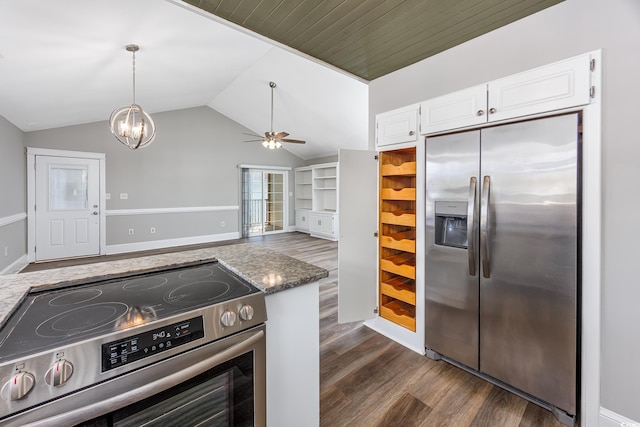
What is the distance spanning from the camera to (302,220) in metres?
9.16

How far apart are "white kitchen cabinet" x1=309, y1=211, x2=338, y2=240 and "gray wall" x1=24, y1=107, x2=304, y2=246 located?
2.23 metres

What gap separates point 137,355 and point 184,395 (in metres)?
0.24

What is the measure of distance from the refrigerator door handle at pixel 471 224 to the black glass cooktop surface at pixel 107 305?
156 centimetres

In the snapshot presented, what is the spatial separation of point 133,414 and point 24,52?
Result: 11.2ft

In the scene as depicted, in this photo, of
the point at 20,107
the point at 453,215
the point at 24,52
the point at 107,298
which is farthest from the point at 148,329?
the point at 20,107

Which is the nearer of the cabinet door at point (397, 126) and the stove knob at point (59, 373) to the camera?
the stove knob at point (59, 373)

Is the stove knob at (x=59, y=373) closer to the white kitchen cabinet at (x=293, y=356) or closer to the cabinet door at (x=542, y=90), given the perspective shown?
the white kitchen cabinet at (x=293, y=356)

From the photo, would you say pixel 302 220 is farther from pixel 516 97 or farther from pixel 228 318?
pixel 228 318

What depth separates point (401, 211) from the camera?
9.89 feet

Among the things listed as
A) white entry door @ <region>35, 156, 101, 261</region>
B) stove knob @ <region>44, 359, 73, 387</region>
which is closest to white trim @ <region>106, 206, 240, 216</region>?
white entry door @ <region>35, 156, 101, 261</region>

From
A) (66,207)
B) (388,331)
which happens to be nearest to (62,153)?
(66,207)

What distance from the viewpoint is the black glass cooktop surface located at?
0.79 metres

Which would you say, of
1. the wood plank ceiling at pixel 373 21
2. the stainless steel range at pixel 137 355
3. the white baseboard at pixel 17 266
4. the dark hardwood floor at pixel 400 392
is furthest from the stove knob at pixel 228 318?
the white baseboard at pixel 17 266

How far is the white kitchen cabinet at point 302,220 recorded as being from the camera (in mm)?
8984
